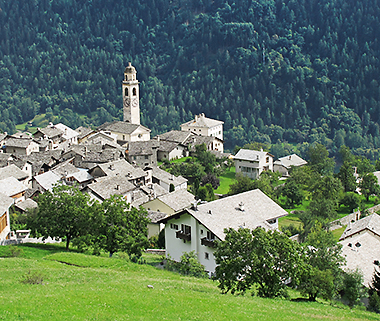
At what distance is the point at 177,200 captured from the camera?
58.6 m

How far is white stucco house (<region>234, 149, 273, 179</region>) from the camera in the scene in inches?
3270

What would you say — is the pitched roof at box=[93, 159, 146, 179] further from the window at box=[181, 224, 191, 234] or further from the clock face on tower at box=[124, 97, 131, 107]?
the clock face on tower at box=[124, 97, 131, 107]

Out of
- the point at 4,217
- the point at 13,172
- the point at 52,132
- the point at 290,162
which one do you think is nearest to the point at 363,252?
the point at 4,217

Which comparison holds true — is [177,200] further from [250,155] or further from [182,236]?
[250,155]

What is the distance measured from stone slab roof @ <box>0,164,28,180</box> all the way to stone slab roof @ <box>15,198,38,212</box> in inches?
265

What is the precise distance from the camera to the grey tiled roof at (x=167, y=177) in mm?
70312

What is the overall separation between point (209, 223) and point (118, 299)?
1771cm

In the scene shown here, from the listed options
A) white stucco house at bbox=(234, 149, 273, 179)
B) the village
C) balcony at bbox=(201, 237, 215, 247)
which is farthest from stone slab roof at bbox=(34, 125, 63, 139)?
balcony at bbox=(201, 237, 215, 247)

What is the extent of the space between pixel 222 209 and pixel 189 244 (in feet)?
12.1

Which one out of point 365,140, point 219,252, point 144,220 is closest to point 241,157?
point 144,220

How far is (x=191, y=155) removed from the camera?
8825 centimetres

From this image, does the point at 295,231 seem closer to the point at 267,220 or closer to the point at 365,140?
the point at 267,220

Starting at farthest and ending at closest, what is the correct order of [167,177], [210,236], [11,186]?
[167,177] → [11,186] → [210,236]

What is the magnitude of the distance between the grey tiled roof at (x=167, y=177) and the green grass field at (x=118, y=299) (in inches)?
1467
